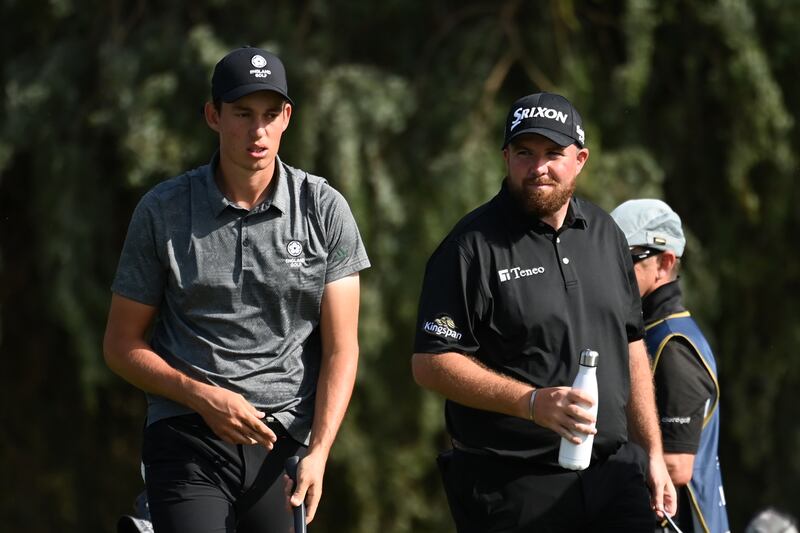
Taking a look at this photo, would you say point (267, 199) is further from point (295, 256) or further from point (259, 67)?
point (259, 67)

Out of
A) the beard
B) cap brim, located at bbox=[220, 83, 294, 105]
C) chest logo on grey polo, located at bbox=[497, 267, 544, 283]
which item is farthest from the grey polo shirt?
the beard

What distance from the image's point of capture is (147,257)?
155 inches

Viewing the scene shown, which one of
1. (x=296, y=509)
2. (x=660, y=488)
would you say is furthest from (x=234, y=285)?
(x=660, y=488)

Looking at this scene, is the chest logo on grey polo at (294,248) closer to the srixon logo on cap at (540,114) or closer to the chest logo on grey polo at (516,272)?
the chest logo on grey polo at (516,272)

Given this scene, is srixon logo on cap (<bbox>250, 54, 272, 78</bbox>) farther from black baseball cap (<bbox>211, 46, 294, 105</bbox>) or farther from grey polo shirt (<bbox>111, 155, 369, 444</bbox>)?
grey polo shirt (<bbox>111, 155, 369, 444</bbox>)

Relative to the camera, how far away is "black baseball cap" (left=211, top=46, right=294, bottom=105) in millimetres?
3898

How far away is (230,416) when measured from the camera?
3805 mm

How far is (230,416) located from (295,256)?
518 millimetres

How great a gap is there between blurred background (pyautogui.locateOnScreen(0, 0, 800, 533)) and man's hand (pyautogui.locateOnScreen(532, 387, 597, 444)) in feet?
13.5

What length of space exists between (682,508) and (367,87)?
13.7ft

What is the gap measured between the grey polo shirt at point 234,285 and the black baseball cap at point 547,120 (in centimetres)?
68

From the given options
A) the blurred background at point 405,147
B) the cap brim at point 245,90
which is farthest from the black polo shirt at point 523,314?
the blurred background at point 405,147

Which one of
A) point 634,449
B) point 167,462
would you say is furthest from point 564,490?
point 167,462

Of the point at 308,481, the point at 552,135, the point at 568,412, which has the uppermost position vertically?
the point at 552,135
